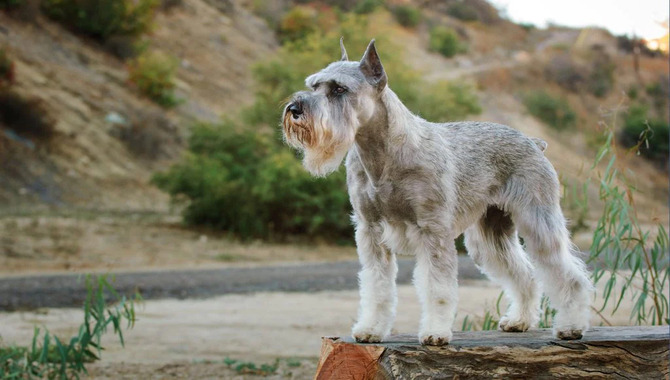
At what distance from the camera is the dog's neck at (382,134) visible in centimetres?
485

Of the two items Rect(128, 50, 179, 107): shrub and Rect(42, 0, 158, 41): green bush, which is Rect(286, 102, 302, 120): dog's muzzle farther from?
Rect(42, 0, 158, 41): green bush

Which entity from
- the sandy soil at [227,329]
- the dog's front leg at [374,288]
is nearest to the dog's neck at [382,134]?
the dog's front leg at [374,288]

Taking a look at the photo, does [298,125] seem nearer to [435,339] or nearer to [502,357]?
[435,339]

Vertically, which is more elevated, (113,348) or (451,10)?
(451,10)

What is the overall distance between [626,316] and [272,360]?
17.9 ft

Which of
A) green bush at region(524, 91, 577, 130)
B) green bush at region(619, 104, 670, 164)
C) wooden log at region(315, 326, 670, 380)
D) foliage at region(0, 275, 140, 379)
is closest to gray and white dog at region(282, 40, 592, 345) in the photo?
wooden log at region(315, 326, 670, 380)

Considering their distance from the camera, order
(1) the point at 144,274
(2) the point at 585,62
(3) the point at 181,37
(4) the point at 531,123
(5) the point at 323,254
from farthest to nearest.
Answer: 1. (2) the point at 585,62
2. (4) the point at 531,123
3. (3) the point at 181,37
4. (5) the point at 323,254
5. (1) the point at 144,274

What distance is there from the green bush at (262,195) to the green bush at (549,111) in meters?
34.2

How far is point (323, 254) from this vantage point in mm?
22328

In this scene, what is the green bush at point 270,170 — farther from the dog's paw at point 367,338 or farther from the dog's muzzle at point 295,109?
the dog's muzzle at point 295,109

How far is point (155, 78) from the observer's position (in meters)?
33.1

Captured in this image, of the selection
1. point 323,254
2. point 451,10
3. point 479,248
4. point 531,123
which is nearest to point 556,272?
point 479,248

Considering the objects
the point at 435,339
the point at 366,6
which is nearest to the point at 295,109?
the point at 435,339

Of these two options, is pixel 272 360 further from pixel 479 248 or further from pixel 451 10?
pixel 451 10
